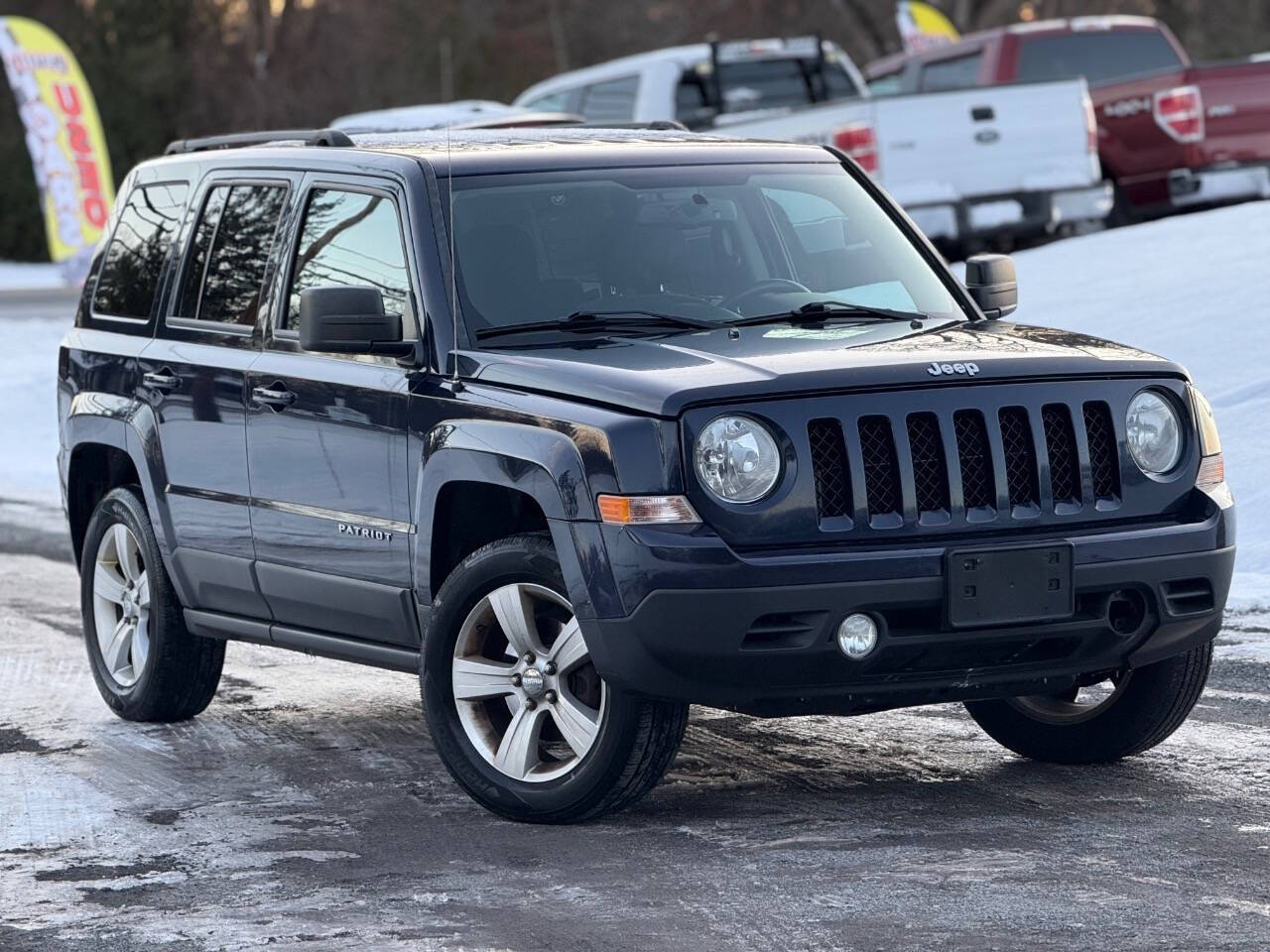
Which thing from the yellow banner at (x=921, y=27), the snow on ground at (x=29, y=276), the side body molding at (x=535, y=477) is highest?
the yellow banner at (x=921, y=27)

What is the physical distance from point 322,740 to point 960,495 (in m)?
2.61

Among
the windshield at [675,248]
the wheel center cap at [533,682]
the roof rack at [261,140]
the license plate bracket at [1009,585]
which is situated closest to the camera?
the license plate bracket at [1009,585]

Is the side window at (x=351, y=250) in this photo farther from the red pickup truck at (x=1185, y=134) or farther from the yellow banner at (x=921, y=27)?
the yellow banner at (x=921, y=27)

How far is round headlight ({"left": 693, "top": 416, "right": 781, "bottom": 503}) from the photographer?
217 inches

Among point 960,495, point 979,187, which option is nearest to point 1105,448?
point 960,495

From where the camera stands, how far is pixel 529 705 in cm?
601

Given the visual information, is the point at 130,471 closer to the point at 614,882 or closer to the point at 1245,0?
the point at 614,882

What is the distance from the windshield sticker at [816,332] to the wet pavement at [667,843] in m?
1.27

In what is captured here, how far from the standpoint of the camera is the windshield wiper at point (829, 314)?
6.49m

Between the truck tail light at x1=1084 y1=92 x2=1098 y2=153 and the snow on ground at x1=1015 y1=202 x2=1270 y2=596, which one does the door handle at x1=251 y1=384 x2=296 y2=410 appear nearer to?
the snow on ground at x1=1015 y1=202 x2=1270 y2=596

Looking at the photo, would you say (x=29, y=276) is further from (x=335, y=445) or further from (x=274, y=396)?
(x=335, y=445)

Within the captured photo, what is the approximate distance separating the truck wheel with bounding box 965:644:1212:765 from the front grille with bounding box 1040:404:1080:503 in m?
0.74

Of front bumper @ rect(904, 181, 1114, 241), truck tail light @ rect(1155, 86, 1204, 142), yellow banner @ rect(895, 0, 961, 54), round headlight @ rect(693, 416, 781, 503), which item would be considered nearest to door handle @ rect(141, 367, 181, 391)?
round headlight @ rect(693, 416, 781, 503)

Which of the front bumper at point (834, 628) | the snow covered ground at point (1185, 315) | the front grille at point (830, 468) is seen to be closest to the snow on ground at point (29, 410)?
the snow covered ground at point (1185, 315)
